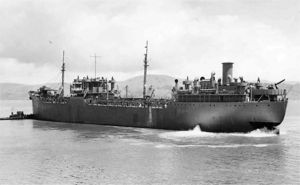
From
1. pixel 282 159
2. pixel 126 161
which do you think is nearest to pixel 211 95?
pixel 282 159

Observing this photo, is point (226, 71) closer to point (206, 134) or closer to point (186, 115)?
point (186, 115)

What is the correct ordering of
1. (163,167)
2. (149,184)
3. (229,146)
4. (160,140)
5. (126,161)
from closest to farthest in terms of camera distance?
(149,184)
(163,167)
(126,161)
(229,146)
(160,140)

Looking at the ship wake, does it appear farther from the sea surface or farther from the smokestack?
the smokestack

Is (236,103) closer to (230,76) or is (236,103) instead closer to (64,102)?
(230,76)

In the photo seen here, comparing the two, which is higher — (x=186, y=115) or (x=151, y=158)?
(x=186, y=115)

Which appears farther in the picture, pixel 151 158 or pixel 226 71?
pixel 226 71

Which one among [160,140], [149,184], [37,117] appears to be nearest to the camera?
[149,184]

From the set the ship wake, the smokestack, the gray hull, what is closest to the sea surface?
the ship wake

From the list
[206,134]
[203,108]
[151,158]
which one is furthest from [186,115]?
[151,158]
